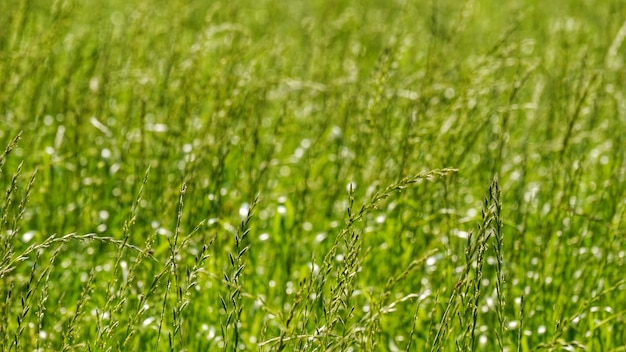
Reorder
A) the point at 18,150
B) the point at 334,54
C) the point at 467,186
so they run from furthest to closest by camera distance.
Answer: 1. the point at 334,54
2. the point at 18,150
3. the point at 467,186

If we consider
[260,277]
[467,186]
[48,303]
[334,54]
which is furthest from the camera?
[334,54]

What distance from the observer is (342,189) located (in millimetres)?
3340

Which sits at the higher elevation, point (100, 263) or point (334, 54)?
point (100, 263)

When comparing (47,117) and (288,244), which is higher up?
(288,244)

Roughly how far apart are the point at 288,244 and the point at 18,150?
1.38 metres

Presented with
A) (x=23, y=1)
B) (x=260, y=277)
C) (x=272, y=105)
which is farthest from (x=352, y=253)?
(x=272, y=105)

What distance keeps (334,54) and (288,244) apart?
2875 mm

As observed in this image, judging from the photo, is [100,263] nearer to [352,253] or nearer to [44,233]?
[44,233]

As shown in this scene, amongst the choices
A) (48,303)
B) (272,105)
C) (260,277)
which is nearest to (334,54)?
(272,105)

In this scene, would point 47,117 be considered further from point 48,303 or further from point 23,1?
point 48,303

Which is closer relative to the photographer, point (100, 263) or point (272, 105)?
point (100, 263)

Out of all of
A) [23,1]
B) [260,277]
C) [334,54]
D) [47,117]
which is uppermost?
[23,1]

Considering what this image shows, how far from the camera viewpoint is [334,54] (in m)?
5.61

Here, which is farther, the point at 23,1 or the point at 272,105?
A: the point at 272,105
